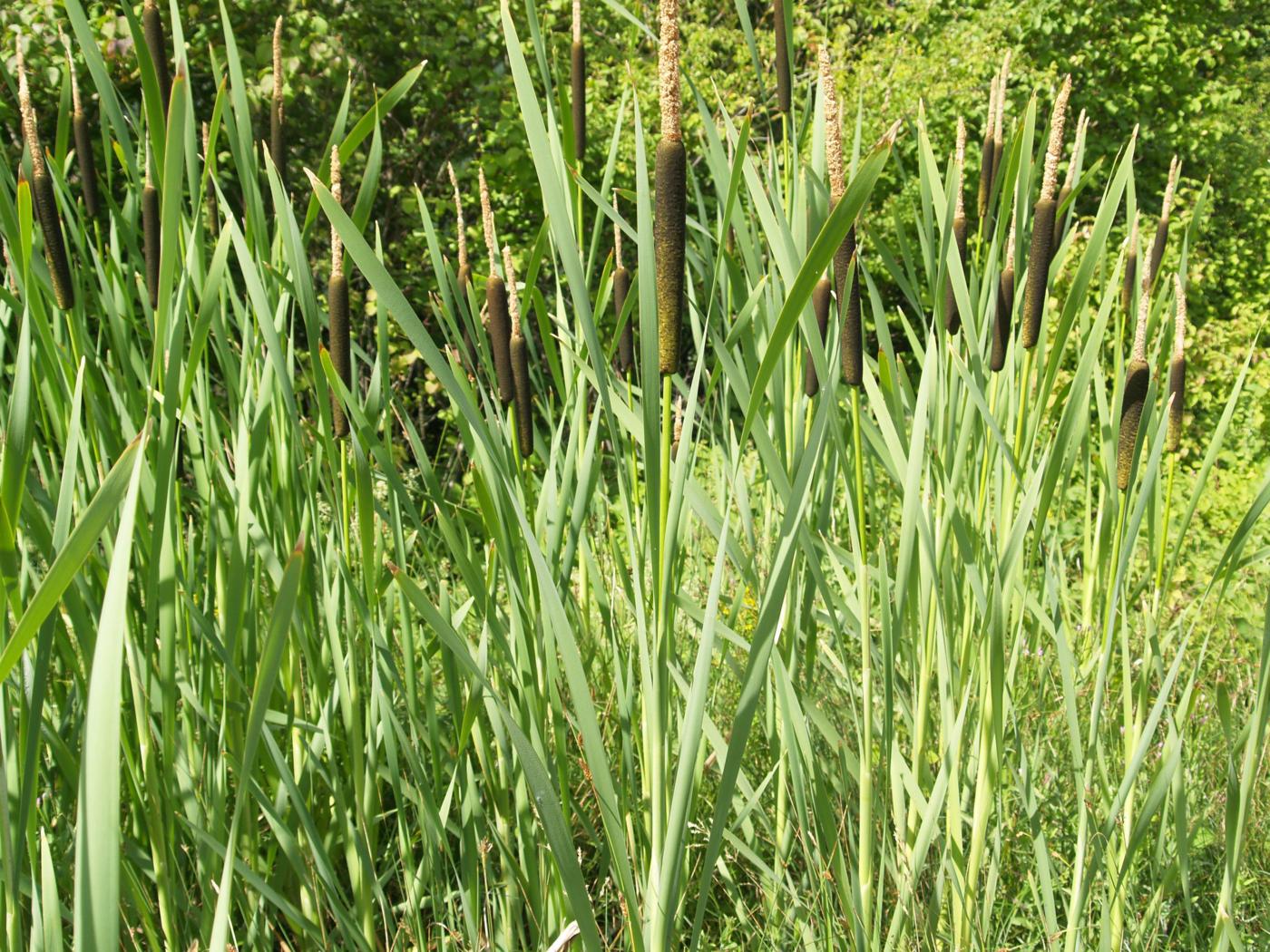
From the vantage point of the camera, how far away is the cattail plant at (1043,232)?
1.12 metres

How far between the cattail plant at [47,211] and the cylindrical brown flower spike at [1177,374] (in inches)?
48.2

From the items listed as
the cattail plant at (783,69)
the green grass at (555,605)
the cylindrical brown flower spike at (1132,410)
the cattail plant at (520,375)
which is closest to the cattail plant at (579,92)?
the green grass at (555,605)

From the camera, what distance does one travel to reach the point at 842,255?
0.93 m

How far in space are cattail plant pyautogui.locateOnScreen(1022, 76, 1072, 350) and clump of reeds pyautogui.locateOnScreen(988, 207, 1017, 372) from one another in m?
0.03

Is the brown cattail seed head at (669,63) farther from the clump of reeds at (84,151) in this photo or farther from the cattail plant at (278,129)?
the clump of reeds at (84,151)

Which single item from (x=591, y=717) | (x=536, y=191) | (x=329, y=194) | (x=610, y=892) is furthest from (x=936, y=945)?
(x=536, y=191)

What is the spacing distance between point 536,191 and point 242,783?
15.4ft

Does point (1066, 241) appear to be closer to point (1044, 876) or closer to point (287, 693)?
point (1044, 876)

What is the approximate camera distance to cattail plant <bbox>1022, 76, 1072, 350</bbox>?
112 cm

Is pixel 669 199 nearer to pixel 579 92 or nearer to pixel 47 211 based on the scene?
pixel 47 211

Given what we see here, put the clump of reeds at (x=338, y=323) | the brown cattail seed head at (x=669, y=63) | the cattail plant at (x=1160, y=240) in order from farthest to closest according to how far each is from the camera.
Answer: the cattail plant at (x=1160, y=240)
the clump of reeds at (x=338, y=323)
the brown cattail seed head at (x=669, y=63)

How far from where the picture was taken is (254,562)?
123 cm

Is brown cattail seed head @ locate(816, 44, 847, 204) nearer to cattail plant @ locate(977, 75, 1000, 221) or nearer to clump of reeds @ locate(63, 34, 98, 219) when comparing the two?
cattail plant @ locate(977, 75, 1000, 221)

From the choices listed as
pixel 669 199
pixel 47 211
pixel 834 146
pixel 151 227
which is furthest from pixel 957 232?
pixel 47 211
